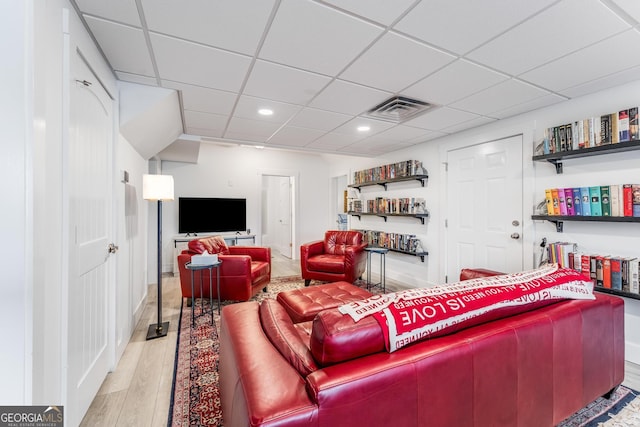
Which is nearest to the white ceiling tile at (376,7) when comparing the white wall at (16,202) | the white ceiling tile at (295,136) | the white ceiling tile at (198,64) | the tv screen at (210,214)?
the white ceiling tile at (198,64)

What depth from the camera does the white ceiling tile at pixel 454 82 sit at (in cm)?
192

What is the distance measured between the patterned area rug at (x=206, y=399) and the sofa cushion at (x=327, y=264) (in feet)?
5.82

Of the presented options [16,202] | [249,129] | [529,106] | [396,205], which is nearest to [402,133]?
[396,205]

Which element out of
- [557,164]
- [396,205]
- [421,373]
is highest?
[557,164]

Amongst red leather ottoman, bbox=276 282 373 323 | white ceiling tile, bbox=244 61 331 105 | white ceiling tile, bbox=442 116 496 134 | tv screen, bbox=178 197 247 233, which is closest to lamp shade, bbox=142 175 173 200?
white ceiling tile, bbox=244 61 331 105

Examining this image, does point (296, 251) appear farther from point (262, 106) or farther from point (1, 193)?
point (1, 193)

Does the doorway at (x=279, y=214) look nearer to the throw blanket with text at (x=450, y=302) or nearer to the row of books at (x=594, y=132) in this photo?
the row of books at (x=594, y=132)

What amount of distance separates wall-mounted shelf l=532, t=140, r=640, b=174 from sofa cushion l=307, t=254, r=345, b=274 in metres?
2.51

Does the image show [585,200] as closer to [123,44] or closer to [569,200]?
[569,200]

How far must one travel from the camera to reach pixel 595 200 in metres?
2.21

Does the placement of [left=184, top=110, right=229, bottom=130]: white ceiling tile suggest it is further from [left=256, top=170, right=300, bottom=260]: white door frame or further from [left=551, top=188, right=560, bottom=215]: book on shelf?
[left=551, top=188, right=560, bottom=215]: book on shelf

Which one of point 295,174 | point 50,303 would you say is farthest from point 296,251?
point 50,303

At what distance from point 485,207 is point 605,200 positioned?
1.08m

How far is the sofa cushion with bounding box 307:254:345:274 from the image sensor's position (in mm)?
3750
